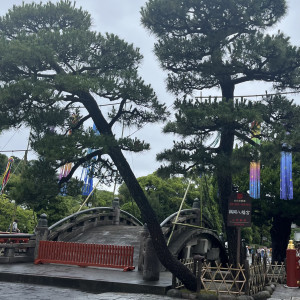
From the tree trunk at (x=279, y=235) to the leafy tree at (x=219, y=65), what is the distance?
16713 millimetres

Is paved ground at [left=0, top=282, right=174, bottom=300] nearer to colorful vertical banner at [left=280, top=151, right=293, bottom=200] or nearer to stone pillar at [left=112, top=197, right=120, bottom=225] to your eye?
Result: stone pillar at [left=112, top=197, right=120, bottom=225]

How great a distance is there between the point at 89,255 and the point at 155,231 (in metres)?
5.21

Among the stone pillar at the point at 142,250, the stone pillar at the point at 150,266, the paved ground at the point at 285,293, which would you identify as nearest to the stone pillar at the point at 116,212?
the stone pillar at the point at 142,250

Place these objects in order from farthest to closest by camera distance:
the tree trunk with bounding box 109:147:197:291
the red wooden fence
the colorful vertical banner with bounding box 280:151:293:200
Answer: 1. the colorful vertical banner with bounding box 280:151:293:200
2. the red wooden fence
3. the tree trunk with bounding box 109:147:197:291

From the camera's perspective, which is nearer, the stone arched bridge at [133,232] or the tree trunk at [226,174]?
the tree trunk at [226,174]

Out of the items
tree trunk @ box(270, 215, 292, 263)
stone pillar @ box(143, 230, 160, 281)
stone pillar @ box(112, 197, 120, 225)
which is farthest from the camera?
tree trunk @ box(270, 215, 292, 263)

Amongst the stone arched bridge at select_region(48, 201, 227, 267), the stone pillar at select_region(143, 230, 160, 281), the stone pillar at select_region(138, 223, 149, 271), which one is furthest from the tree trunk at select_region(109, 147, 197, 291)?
the stone arched bridge at select_region(48, 201, 227, 267)

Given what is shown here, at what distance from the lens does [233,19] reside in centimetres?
1401

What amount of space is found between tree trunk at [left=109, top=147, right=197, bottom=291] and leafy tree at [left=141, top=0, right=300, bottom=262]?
6.29 ft

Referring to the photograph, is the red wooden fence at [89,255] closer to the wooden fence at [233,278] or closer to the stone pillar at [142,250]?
the stone pillar at [142,250]

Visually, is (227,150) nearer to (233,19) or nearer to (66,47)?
(233,19)

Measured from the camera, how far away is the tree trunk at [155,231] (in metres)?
11.5

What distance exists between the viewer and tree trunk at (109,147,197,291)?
11.5 metres

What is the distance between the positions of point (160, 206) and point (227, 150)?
31.6m
